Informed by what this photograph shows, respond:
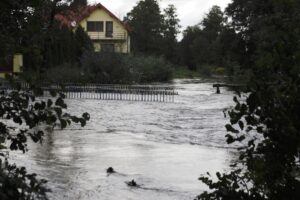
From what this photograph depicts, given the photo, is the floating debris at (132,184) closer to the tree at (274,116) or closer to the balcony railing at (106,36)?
the tree at (274,116)

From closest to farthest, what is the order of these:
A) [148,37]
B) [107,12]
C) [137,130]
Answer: [137,130]
[107,12]
[148,37]

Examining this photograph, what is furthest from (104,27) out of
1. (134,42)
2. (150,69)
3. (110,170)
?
(110,170)

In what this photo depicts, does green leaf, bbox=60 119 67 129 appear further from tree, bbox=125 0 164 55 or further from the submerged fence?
tree, bbox=125 0 164 55

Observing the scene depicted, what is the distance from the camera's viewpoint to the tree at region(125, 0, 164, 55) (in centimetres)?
9425

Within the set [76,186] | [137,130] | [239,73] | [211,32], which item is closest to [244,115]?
[239,73]

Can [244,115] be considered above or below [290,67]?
below

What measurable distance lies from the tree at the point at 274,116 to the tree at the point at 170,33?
99879 millimetres

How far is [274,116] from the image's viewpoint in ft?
11.8

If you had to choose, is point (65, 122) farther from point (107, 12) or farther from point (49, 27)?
point (107, 12)

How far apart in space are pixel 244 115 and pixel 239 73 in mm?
546

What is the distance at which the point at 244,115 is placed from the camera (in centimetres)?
380

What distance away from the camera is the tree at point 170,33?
105 meters

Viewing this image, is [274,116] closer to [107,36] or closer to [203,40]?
[107,36]

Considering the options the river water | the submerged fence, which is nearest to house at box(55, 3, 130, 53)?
the submerged fence
